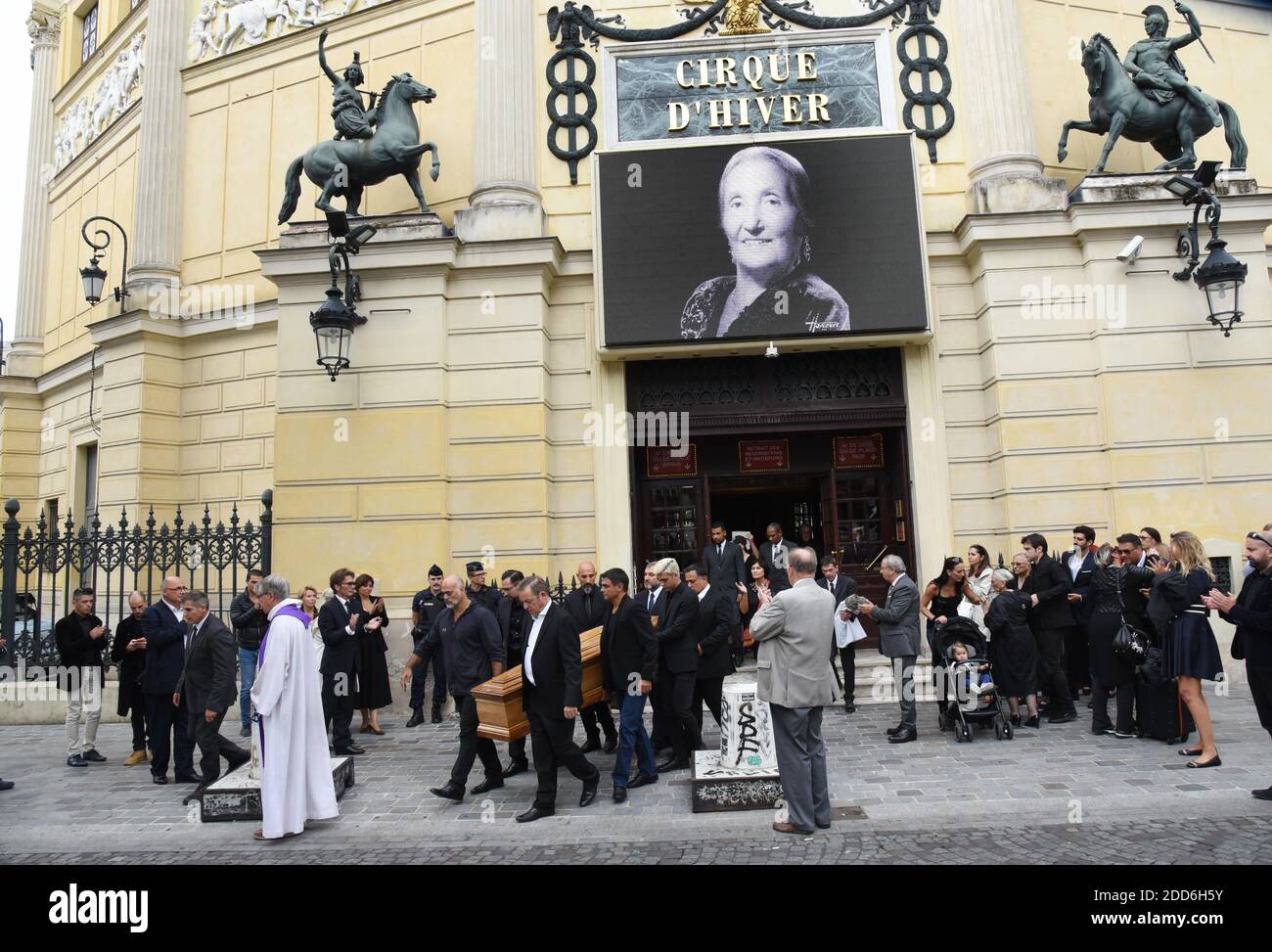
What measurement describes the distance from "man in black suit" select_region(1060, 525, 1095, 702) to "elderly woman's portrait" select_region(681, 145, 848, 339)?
4.43 metres

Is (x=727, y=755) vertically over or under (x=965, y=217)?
under

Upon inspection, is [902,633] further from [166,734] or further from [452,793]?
[166,734]

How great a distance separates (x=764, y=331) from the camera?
1221 centimetres

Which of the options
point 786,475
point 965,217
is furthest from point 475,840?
point 965,217

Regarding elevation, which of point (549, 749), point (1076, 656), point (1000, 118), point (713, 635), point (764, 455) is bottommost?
→ point (549, 749)

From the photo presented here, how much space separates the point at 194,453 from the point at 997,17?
16.1 m

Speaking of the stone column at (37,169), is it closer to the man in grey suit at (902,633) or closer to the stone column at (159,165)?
the stone column at (159,165)

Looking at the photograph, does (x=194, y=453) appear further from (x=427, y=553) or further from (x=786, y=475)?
(x=786, y=475)

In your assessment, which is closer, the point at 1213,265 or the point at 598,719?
the point at 598,719

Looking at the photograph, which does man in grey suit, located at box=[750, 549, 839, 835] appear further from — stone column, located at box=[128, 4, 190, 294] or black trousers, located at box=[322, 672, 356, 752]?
stone column, located at box=[128, 4, 190, 294]

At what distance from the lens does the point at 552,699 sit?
691 centimetres

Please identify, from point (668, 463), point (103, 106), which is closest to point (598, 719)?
point (668, 463)

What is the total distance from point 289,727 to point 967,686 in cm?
663
